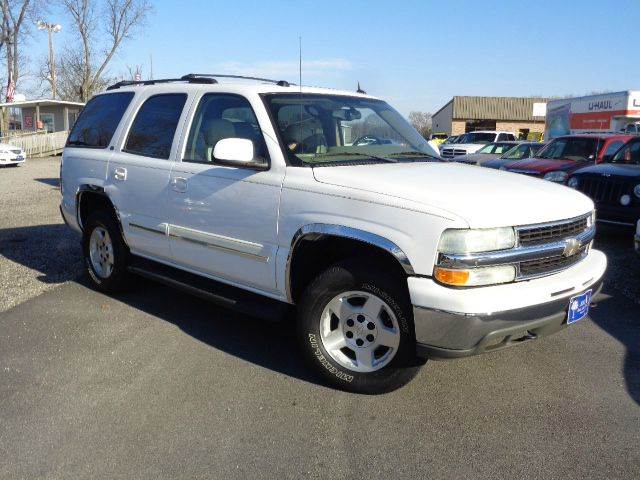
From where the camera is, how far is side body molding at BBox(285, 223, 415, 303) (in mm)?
3240

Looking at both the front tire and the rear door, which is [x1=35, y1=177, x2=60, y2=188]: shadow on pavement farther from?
the front tire

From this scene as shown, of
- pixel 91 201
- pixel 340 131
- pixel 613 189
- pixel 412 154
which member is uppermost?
pixel 340 131

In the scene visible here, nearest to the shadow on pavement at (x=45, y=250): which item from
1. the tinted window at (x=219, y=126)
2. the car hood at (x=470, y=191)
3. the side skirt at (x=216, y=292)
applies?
the side skirt at (x=216, y=292)

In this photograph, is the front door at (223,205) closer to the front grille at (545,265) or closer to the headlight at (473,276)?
the headlight at (473,276)

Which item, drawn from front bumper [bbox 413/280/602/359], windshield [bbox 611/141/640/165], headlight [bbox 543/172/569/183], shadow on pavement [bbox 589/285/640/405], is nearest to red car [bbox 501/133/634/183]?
headlight [bbox 543/172/569/183]

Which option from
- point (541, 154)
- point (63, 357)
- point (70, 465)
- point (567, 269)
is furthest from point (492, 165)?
point (70, 465)

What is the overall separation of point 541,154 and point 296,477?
1073 cm

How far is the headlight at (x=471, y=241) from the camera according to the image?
310 centimetres

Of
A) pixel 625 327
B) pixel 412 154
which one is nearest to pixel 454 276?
pixel 412 154

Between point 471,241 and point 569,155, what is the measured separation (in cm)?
957

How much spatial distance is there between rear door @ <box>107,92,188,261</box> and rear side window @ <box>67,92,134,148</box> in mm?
297

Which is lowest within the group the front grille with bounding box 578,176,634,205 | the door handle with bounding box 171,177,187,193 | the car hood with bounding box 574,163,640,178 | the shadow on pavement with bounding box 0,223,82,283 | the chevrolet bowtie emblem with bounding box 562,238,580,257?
the shadow on pavement with bounding box 0,223,82,283

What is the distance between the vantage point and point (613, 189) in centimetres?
845

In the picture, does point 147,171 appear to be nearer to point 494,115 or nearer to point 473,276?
point 473,276
